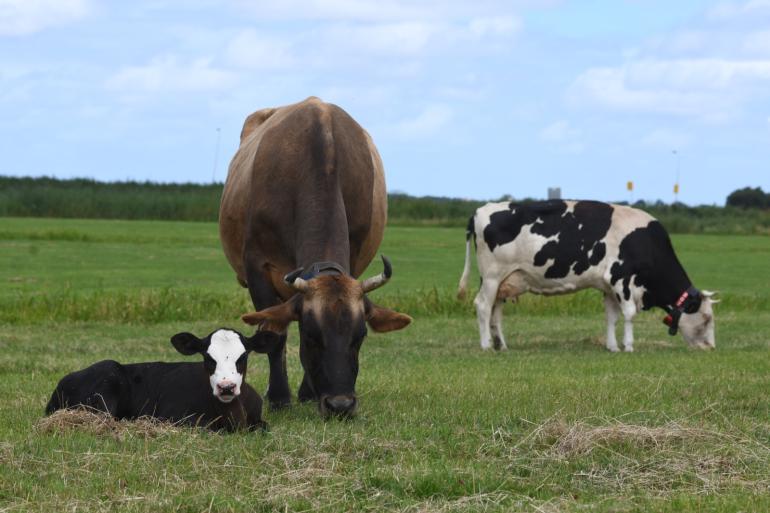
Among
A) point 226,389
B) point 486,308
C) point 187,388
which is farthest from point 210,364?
point 486,308

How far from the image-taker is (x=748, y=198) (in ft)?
278

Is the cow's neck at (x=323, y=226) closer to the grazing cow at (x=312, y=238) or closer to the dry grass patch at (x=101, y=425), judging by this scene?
the grazing cow at (x=312, y=238)

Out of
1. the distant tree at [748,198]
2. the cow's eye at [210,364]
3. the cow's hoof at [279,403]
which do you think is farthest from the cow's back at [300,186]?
the distant tree at [748,198]

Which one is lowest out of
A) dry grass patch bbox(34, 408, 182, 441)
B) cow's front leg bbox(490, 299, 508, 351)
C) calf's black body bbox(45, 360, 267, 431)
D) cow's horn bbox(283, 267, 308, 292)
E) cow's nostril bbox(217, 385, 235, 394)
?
cow's front leg bbox(490, 299, 508, 351)

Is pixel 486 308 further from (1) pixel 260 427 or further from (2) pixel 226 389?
(2) pixel 226 389

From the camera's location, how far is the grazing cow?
840 cm

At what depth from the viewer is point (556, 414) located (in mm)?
8492

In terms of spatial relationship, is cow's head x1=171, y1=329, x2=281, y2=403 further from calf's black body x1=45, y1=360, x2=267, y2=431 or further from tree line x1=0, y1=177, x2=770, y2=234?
tree line x1=0, y1=177, x2=770, y2=234

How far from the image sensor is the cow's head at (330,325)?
326 inches

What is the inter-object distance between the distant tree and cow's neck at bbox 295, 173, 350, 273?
7757cm

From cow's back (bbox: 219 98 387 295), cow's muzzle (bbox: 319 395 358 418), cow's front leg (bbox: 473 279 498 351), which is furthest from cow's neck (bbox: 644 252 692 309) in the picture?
cow's muzzle (bbox: 319 395 358 418)

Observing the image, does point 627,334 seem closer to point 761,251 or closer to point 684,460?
point 684,460

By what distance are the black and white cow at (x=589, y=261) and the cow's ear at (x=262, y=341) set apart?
10.0m

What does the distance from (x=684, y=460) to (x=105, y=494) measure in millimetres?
3221
